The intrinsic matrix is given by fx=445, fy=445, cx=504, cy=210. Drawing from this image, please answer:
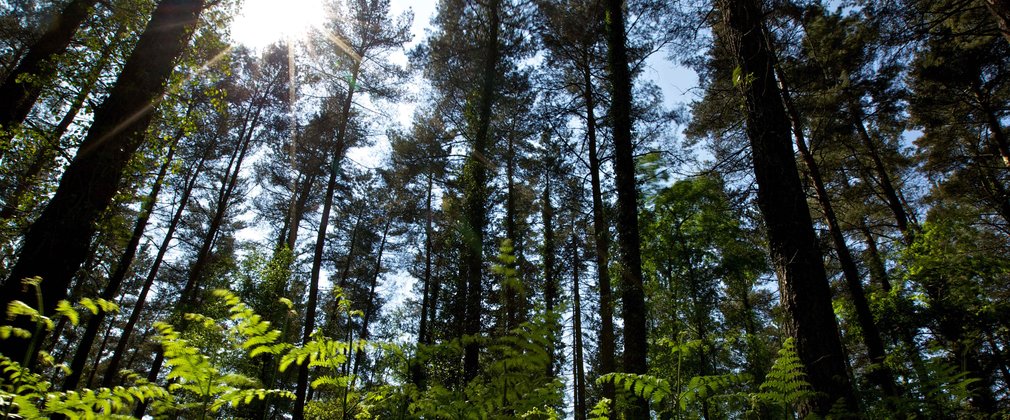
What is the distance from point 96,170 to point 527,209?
14275mm

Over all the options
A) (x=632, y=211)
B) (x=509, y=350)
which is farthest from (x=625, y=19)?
(x=509, y=350)

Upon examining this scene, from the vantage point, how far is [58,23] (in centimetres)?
720

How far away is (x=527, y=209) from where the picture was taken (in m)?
17.7

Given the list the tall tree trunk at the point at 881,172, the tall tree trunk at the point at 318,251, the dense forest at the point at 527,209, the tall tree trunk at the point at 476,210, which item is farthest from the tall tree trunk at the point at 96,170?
the tall tree trunk at the point at 881,172

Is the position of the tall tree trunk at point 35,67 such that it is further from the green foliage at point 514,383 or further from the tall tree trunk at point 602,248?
the tall tree trunk at point 602,248

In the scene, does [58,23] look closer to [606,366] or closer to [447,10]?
[447,10]

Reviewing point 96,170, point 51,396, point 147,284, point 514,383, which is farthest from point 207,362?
point 147,284

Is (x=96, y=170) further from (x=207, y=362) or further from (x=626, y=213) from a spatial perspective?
(x=626, y=213)

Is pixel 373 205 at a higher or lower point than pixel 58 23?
higher

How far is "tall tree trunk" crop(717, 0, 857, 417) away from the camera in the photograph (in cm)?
294

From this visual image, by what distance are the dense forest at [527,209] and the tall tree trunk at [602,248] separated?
0.07 meters

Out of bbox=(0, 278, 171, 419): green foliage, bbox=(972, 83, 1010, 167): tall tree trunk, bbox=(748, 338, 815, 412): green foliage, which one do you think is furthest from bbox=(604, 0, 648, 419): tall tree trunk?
bbox=(972, 83, 1010, 167): tall tree trunk

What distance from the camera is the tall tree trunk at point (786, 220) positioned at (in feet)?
9.66

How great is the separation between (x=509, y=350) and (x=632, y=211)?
18.3 ft
